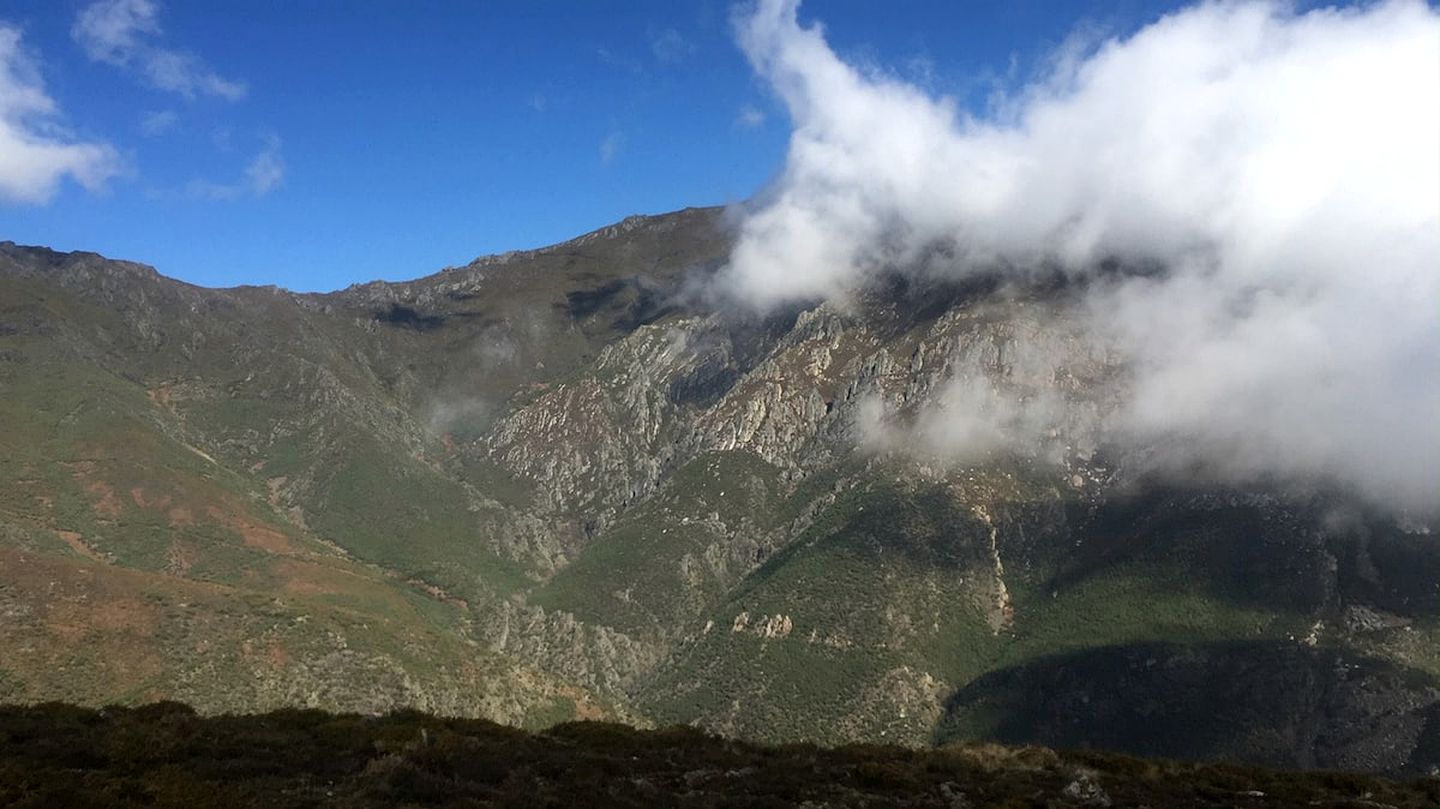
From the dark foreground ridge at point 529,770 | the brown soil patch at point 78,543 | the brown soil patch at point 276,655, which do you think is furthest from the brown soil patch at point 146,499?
the dark foreground ridge at point 529,770

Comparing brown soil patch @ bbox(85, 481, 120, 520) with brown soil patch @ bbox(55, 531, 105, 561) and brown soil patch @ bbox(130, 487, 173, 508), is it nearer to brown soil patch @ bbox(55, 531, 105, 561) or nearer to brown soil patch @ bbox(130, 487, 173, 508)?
brown soil patch @ bbox(130, 487, 173, 508)

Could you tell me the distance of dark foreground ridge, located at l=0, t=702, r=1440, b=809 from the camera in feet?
63.4

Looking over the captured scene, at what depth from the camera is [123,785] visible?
18.3m

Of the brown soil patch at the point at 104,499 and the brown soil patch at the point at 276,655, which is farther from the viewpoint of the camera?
the brown soil patch at the point at 104,499

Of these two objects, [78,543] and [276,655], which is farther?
[78,543]

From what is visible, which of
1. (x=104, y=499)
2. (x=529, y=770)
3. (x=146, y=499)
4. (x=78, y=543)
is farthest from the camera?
(x=146, y=499)

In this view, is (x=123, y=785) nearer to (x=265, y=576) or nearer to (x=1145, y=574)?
(x=265, y=576)

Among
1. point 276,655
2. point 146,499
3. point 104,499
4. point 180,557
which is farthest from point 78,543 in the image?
point 276,655

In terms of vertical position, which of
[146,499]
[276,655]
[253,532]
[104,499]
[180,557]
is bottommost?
[276,655]

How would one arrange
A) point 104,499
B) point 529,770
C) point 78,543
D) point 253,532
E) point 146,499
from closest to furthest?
point 529,770
point 78,543
point 104,499
point 146,499
point 253,532

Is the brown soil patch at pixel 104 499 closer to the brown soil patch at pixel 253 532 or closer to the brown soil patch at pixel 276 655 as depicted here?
the brown soil patch at pixel 253 532

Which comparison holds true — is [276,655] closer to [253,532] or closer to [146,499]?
[253,532]

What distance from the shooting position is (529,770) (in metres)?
22.9

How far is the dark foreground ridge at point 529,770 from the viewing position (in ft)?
63.4
